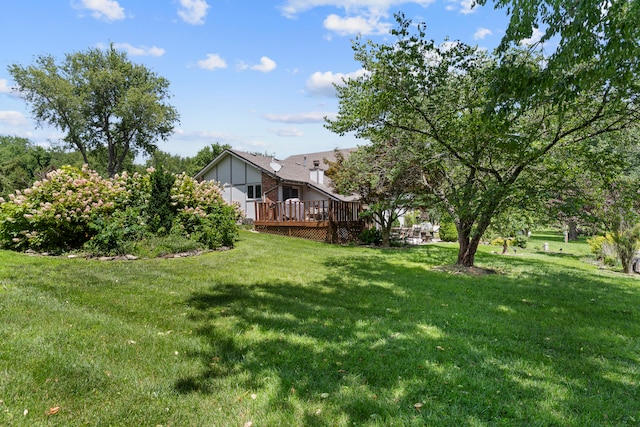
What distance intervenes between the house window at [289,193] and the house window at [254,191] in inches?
61.4

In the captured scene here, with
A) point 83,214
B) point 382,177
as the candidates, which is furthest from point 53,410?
point 382,177

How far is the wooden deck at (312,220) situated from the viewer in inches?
614

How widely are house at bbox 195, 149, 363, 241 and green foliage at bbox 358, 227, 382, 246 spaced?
2.39 feet

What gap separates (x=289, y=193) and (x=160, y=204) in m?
13.4

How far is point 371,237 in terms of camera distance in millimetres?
16016

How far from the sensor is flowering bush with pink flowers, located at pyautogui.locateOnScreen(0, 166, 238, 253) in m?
8.03

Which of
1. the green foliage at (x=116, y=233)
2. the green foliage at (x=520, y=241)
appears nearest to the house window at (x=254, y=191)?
the green foliage at (x=116, y=233)

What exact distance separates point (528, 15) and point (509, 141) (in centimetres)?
300

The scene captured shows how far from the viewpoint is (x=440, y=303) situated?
17.7ft

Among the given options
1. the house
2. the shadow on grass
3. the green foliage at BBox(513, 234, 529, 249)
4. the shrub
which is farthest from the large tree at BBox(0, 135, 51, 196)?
the green foliage at BBox(513, 234, 529, 249)

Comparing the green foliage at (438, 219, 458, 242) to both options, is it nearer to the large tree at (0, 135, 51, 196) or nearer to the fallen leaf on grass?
the fallen leaf on grass

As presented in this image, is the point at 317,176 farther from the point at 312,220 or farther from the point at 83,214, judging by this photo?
the point at 83,214

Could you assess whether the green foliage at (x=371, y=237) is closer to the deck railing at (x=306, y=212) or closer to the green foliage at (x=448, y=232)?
the deck railing at (x=306, y=212)

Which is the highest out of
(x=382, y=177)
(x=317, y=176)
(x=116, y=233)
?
(x=317, y=176)
